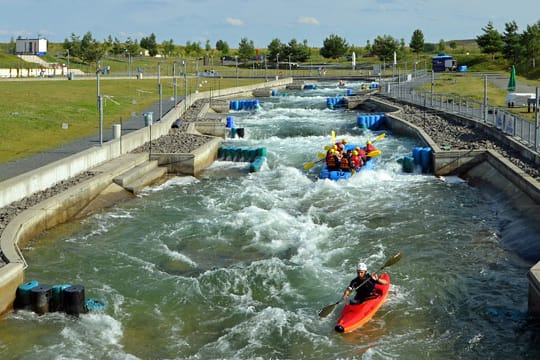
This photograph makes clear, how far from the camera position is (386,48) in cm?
11575

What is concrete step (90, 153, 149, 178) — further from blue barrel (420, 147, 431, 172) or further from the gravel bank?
blue barrel (420, 147, 431, 172)

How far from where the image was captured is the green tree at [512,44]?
87.3 meters

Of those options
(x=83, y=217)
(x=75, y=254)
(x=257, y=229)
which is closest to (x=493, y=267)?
(x=257, y=229)

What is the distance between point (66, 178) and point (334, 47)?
4317 inches

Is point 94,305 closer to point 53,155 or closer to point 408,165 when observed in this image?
point 53,155

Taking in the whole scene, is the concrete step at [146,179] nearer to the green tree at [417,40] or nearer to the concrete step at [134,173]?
the concrete step at [134,173]

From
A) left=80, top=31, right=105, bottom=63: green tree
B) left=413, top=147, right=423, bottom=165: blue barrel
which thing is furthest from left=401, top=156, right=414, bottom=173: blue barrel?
left=80, top=31, right=105, bottom=63: green tree

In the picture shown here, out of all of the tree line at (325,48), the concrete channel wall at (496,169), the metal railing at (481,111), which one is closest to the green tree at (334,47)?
the tree line at (325,48)

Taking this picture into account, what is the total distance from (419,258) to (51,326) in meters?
9.06

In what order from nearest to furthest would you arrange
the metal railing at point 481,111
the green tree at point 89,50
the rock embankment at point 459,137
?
1. the rock embankment at point 459,137
2. the metal railing at point 481,111
3. the green tree at point 89,50

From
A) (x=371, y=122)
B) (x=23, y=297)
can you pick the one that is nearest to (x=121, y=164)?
(x=23, y=297)

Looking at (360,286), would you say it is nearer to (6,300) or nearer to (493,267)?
(493,267)

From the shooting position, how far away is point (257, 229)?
20.3 meters

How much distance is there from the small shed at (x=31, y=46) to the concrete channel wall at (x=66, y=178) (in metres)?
Answer: 74.4
